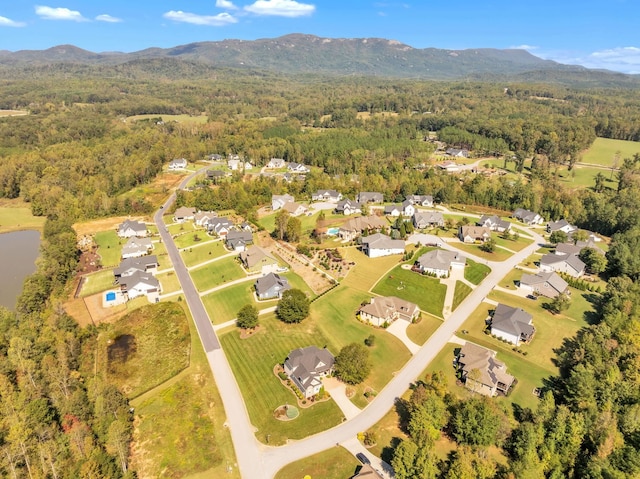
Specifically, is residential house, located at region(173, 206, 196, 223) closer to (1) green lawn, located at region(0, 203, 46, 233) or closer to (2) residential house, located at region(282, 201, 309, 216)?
(2) residential house, located at region(282, 201, 309, 216)

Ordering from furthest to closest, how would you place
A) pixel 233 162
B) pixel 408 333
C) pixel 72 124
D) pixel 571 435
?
pixel 72 124 → pixel 233 162 → pixel 408 333 → pixel 571 435

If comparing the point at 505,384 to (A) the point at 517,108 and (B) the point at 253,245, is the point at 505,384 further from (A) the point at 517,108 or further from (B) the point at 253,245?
(A) the point at 517,108

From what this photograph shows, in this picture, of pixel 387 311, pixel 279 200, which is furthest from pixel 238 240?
pixel 387 311

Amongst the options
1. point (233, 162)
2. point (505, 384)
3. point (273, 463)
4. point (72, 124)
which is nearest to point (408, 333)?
point (505, 384)

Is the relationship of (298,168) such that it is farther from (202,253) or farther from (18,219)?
(18,219)

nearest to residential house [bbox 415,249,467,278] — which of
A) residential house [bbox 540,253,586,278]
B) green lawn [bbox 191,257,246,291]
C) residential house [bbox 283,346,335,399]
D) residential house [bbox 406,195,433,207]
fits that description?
residential house [bbox 540,253,586,278]

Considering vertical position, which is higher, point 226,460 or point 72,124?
point 72,124
